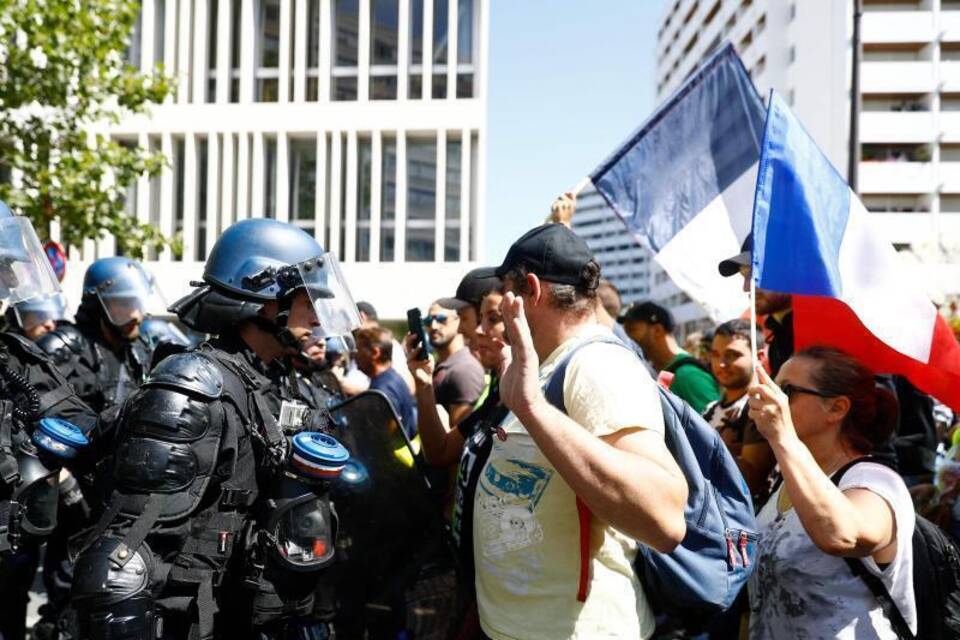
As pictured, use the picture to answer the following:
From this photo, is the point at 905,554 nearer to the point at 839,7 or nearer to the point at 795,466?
the point at 795,466

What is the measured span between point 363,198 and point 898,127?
3242 centimetres

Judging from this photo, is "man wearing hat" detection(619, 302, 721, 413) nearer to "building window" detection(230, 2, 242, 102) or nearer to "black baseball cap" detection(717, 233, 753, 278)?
"black baseball cap" detection(717, 233, 753, 278)

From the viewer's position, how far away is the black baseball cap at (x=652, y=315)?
220 inches

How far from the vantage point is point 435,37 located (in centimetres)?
2836

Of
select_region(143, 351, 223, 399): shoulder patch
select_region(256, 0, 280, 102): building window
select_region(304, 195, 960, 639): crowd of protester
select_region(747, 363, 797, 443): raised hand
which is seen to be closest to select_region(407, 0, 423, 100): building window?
select_region(256, 0, 280, 102): building window

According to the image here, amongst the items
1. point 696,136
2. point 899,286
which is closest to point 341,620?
point 899,286

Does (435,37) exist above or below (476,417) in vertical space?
above

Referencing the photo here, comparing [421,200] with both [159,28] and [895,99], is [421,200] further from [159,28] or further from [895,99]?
[895,99]

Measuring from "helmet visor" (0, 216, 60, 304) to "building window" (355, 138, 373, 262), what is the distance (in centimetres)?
2580

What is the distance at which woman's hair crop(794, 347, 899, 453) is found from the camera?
2.64 m

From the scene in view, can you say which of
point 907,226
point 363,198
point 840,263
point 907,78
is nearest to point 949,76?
point 907,78

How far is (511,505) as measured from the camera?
2213 millimetres

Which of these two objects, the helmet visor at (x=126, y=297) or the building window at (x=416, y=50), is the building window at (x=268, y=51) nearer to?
the building window at (x=416, y=50)

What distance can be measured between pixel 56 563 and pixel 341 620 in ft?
8.89
